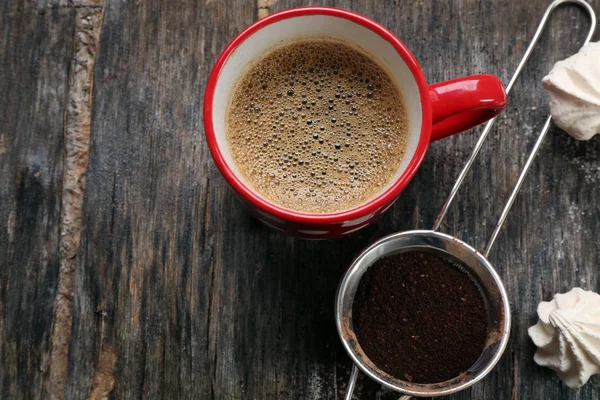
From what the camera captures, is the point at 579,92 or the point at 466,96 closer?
the point at 466,96

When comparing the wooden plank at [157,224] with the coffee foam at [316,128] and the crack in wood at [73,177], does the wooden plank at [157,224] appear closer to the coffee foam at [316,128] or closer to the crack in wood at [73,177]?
the crack in wood at [73,177]

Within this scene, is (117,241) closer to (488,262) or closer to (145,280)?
(145,280)

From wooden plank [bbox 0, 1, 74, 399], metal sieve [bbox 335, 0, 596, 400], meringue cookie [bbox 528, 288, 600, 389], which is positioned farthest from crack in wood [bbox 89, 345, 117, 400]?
meringue cookie [bbox 528, 288, 600, 389]

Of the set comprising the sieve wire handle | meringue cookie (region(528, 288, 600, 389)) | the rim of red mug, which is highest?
the rim of red mug

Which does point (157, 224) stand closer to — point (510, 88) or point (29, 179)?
point (29, 179)

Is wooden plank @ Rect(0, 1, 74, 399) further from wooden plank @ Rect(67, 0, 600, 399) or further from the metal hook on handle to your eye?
the metal hook on handle

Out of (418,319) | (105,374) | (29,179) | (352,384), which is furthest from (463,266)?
(29,179)
